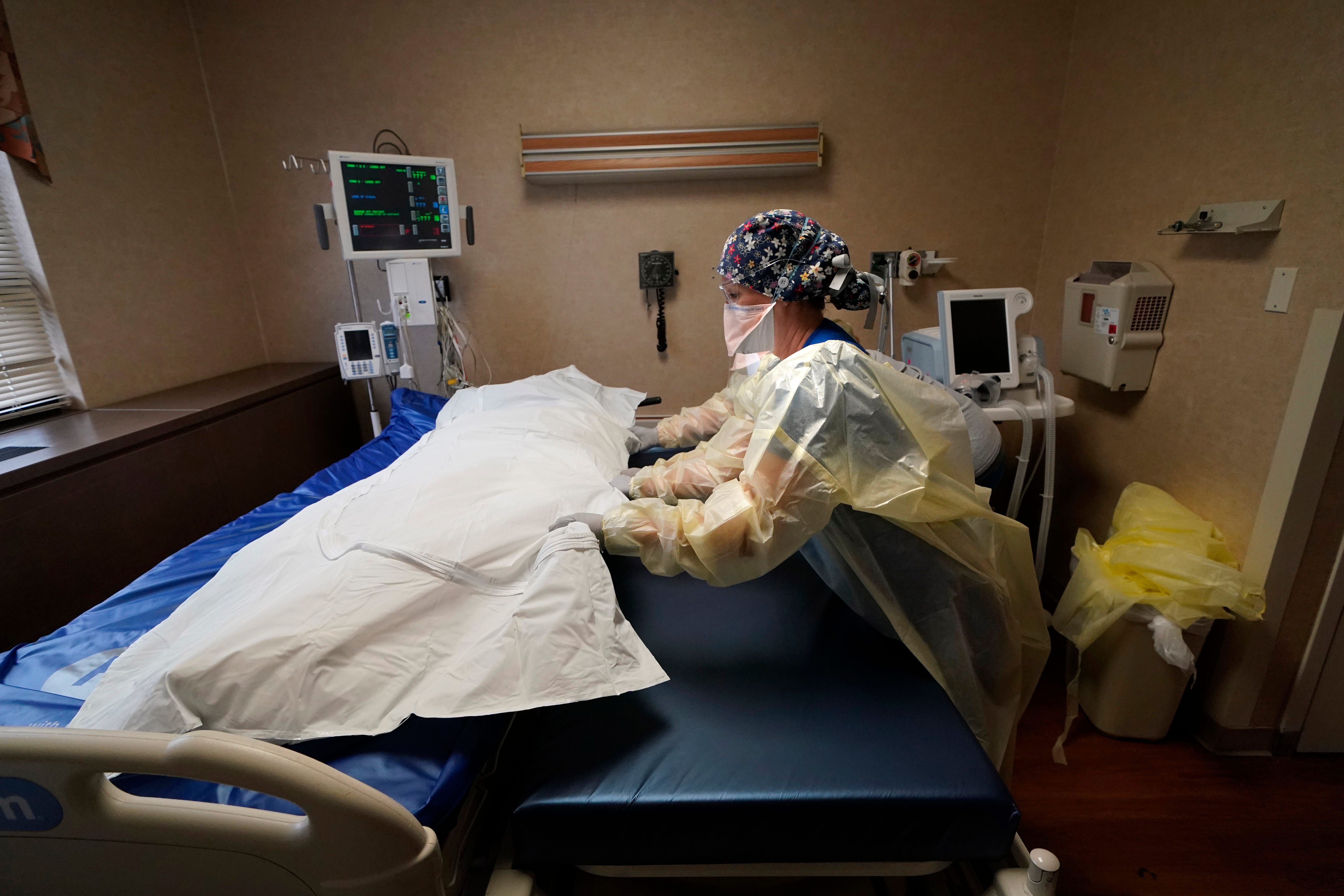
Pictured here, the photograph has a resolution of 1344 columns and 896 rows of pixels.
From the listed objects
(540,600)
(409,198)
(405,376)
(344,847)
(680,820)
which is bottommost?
(680,820)

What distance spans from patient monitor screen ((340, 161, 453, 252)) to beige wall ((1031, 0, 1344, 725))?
93.5 inches

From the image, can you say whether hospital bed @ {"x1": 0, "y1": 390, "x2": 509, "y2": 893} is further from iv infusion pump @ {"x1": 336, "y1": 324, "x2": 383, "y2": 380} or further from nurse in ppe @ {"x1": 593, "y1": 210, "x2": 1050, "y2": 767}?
iv infusion pump @ {"x1": 336, "y1": 324, "x2": 383, "y2": 380}

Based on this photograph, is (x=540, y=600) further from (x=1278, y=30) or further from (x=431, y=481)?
(x=1278, y=30)

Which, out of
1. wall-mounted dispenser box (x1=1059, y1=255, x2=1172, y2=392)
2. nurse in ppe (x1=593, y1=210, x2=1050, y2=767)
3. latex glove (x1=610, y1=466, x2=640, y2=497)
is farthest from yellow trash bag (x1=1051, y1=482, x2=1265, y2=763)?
latex glove (x1=610, y1=466, x2=640, y2=497)

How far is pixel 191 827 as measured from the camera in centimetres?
71

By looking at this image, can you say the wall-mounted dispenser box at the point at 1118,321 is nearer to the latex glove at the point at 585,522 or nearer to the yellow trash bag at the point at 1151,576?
the yellow trash bag at the point at 1151,576

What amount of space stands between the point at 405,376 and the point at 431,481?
1309 millimetres

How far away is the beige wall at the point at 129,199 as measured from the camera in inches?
78.2

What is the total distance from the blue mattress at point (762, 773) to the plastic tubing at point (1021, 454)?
1.11m

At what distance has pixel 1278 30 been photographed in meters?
1.49

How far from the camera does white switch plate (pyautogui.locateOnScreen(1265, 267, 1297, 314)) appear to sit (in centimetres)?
146

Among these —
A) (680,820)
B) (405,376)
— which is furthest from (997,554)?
(405,376)

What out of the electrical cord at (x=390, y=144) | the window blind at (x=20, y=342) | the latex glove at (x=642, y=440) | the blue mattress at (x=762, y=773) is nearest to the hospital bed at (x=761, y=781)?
the blue mattress at (x=762, y=773)

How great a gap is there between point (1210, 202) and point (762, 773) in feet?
6.45
